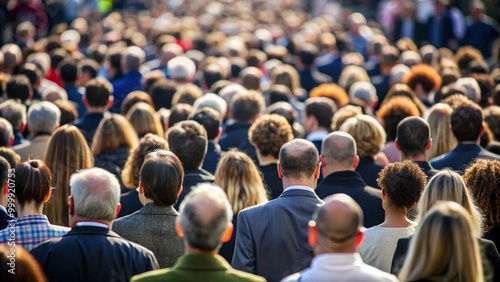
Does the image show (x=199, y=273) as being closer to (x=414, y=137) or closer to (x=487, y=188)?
(x=487, y=188)

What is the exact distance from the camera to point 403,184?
577 cm

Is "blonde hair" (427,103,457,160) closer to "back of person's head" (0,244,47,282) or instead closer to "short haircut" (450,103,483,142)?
"short haircut" (450,103,483,142)

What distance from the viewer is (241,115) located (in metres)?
9.76

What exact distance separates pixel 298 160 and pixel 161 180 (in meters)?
0.91

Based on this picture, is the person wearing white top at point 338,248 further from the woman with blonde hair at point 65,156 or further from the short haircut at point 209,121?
the short haircut at point 209,121

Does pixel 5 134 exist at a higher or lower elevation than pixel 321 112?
lower

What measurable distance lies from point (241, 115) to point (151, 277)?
18.5ft

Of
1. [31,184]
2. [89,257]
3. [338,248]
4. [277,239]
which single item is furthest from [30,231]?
[338,248]

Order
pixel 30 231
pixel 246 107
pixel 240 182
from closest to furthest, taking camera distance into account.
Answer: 1. pixel 30 231
2. pixel 240 182
3. pixel 246 107

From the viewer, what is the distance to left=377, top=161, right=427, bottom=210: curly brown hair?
5734 millimetres

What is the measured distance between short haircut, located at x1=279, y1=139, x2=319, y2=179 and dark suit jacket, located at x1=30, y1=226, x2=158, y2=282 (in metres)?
1.31

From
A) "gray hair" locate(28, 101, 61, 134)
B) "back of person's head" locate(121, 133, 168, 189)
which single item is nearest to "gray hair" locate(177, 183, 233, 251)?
"back of person's head" locate(121, 133, 168, 189)

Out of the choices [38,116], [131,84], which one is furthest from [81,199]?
[131,84]

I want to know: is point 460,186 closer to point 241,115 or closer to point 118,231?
point 118,231
